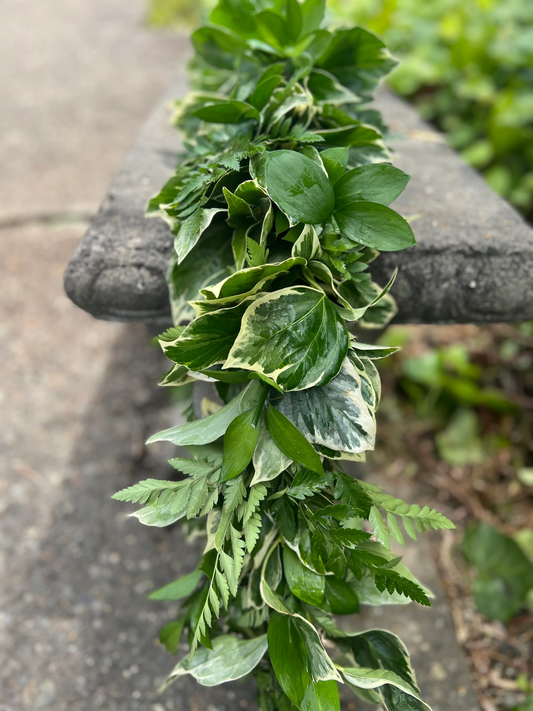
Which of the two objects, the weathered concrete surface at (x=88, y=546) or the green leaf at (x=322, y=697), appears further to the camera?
the weathered concrete surface at (x=88, y=546)

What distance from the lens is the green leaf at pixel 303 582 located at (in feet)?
2.13

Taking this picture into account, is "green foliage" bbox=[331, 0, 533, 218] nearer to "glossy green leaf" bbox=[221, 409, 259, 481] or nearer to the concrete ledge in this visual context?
the concrete ledge

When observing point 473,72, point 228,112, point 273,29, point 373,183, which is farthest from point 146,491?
point 473,72

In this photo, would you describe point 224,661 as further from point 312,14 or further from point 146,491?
point 312,14

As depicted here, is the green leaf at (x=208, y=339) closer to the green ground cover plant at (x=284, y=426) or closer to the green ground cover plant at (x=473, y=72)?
the green ground cover plant at (x=284, y=426)

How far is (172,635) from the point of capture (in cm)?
82

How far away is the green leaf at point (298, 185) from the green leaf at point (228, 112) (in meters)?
0.23

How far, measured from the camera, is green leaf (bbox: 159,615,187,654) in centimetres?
82

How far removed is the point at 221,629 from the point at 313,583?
0.80 ft

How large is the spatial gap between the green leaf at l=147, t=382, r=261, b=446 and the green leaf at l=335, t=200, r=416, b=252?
0.23m

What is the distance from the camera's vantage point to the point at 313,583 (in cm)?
66

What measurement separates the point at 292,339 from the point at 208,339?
0.10 m

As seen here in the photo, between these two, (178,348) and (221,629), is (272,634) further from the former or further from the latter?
→ (178,348)

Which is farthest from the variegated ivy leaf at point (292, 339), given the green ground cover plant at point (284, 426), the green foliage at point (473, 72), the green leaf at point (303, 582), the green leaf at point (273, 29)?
the green foliage at point (473, 72)
